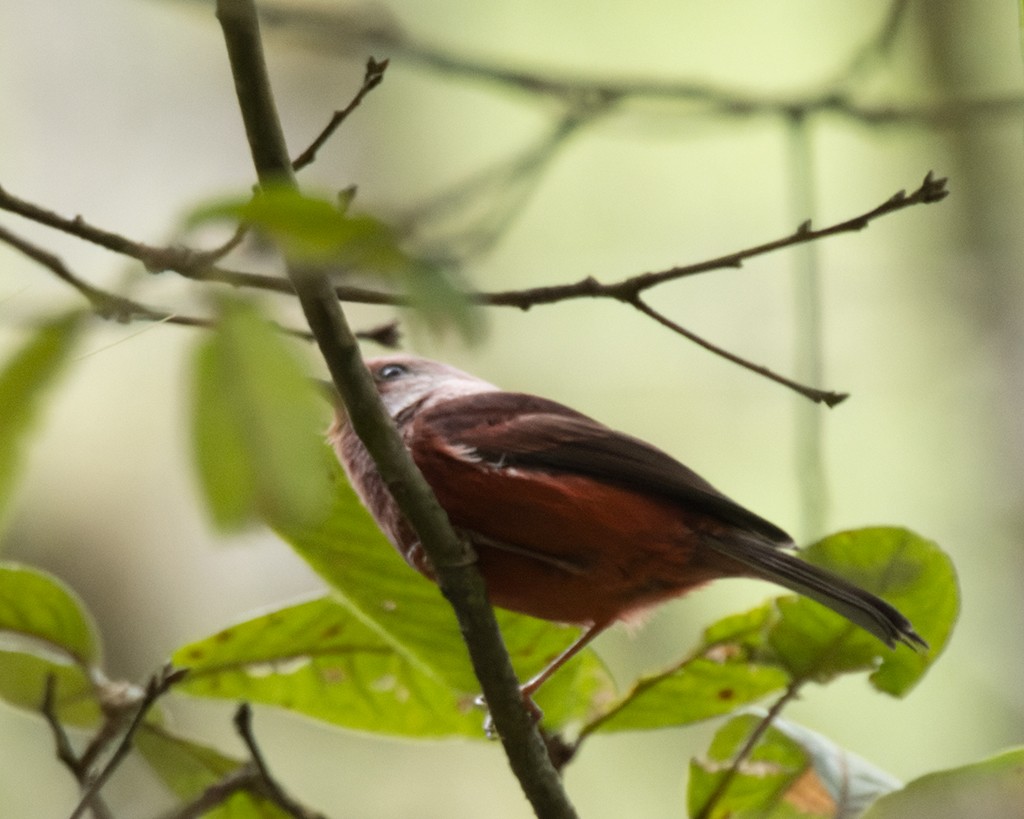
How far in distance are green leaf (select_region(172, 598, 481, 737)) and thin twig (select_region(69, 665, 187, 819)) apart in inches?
11.0

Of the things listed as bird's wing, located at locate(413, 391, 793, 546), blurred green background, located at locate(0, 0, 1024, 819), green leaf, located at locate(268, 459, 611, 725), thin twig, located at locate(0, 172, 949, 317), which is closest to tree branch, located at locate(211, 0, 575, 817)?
thin twig, located at locate(0, 172, 949, 317)

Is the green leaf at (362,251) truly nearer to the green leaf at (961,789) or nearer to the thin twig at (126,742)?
the thin twig at (126,742)

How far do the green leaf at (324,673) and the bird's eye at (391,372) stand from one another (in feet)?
4.05

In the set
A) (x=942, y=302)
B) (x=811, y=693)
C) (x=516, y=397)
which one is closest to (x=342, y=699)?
(x=516, y=397)

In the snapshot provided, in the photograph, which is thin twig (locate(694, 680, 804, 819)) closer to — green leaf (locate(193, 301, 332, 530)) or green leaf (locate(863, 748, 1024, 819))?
green leaf (locate(863, 748, 1024, 819))

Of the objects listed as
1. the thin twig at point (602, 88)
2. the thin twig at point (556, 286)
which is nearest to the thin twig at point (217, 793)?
the thin twig at point (556, 286)

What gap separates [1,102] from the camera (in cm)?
738

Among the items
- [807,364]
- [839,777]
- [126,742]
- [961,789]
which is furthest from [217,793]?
[807,364]

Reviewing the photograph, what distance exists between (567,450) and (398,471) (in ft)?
3.84

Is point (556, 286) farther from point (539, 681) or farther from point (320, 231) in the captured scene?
point (320, 231)

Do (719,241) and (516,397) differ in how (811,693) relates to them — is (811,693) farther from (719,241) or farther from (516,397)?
(516,397)

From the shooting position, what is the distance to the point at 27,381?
0.79 meters

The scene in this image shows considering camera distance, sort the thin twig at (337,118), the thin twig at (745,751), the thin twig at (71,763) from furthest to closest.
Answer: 1. the thin twig at (745,751)
2. the thin twig at (71,763)
3. the thin twig at (337,118)

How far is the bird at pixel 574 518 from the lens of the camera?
2.80 meters
